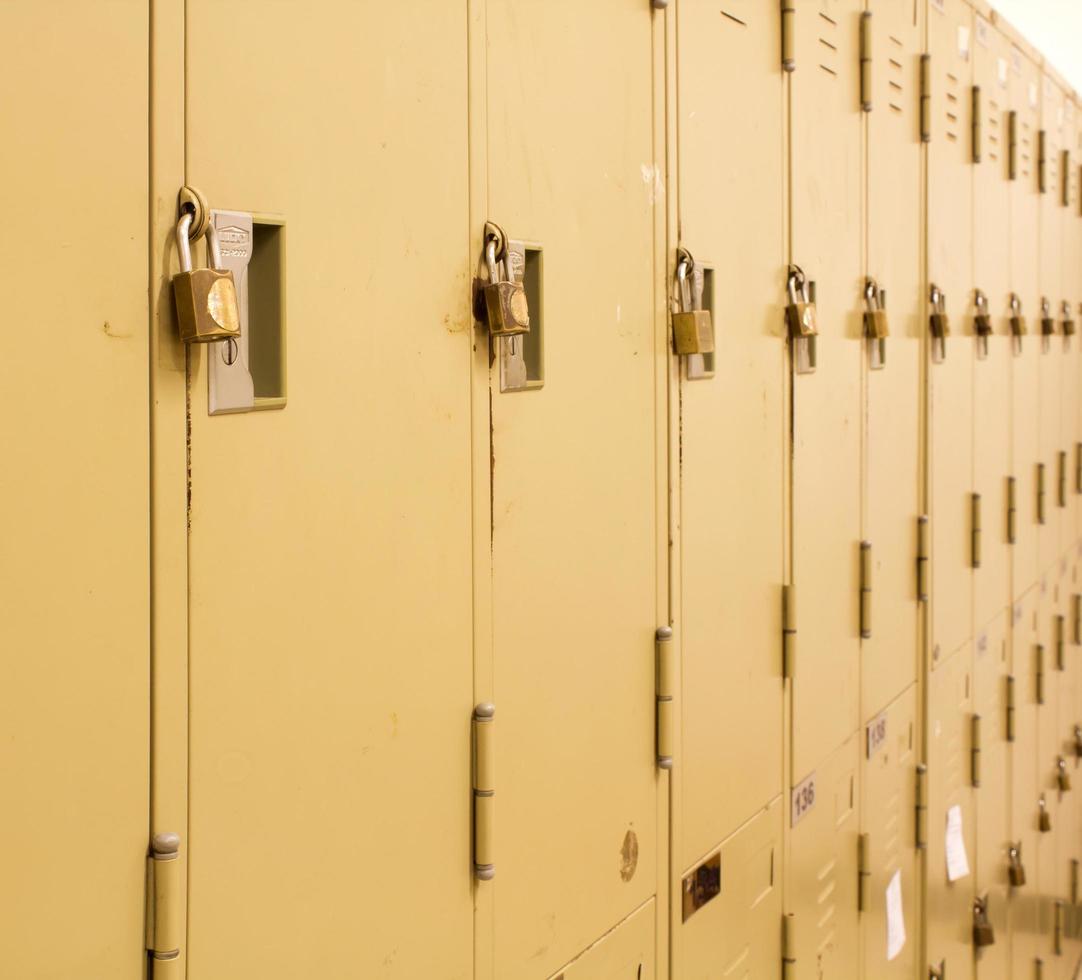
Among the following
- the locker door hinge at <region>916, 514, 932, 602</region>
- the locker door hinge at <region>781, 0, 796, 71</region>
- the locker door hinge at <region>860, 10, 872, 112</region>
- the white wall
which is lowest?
the locker door hinge at <region>916, 514, 932, 602</region>

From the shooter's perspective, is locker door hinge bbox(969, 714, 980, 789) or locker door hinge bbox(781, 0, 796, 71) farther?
locker door hinge bbox(969, 714, 980, 789)

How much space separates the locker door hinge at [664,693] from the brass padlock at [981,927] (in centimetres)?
225

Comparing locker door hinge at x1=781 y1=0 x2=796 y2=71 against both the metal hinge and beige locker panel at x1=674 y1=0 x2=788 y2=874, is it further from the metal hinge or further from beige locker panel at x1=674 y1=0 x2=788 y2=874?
the metal hinge

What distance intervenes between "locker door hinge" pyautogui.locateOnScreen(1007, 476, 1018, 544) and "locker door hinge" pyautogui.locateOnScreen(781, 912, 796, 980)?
1908mm

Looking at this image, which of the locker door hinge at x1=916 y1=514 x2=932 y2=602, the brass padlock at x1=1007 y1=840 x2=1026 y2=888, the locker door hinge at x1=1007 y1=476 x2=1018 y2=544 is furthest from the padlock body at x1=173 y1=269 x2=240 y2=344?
the brass padlock at x1=1007 y1=840 x2=1026 y2=888

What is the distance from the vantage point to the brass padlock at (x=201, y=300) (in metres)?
1.00

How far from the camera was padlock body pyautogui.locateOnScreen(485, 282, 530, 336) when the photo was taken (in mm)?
1382

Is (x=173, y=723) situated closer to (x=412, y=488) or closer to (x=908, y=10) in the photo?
(x=412, y=488)

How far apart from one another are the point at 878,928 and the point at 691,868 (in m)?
1.13

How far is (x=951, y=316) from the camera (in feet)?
10.7

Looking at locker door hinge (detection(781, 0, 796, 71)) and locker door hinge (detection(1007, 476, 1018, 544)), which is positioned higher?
locker door hinge (detection(781, 0, 796, 71))

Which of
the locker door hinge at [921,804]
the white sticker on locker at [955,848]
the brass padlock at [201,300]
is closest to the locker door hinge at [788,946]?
the locker door hinge at [921,804]

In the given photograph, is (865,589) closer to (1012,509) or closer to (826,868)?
(826,868)

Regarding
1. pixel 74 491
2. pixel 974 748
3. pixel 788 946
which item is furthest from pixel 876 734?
pixel 74 491
